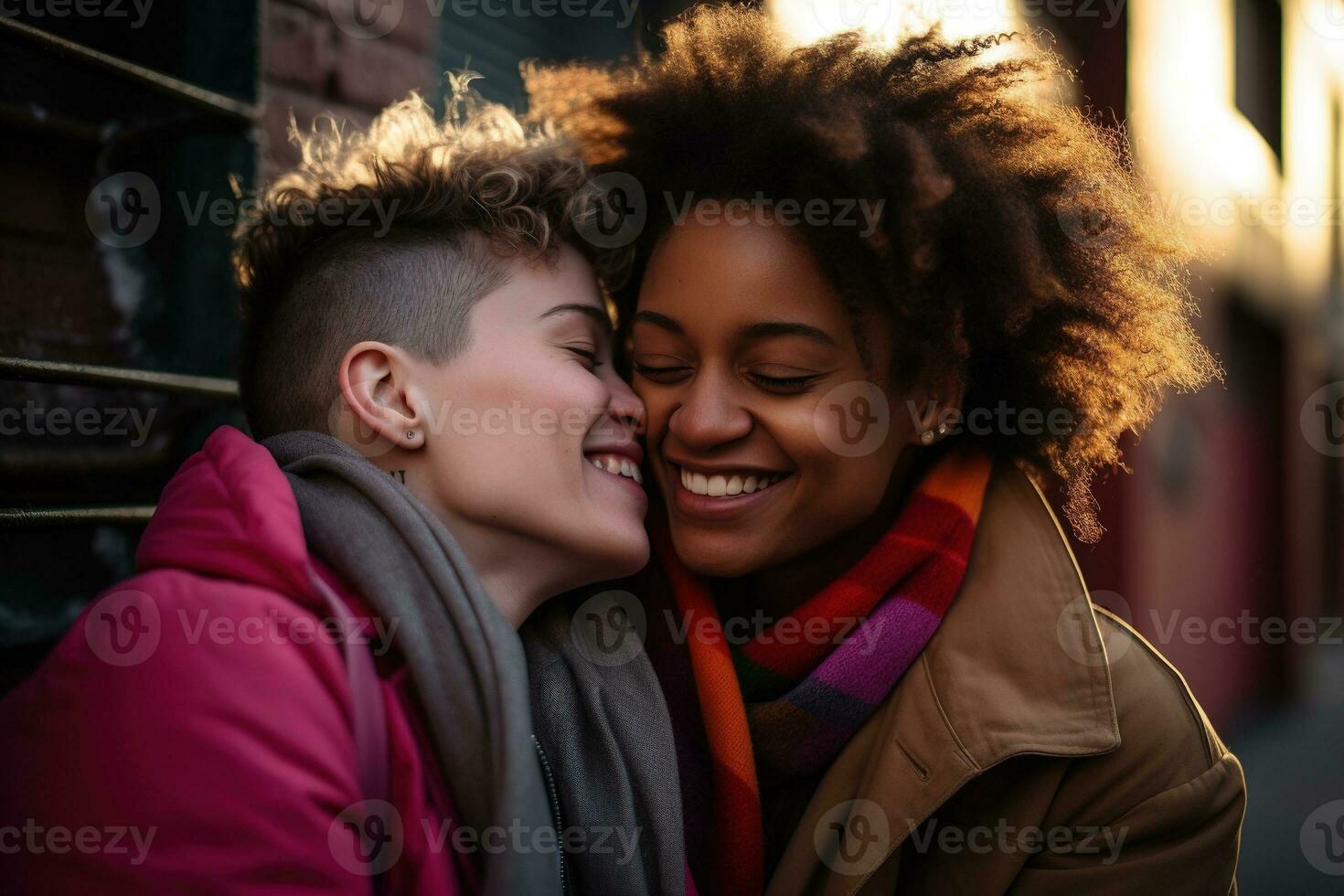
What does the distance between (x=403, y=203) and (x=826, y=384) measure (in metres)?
0.91

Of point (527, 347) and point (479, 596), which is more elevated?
point (527, 347)

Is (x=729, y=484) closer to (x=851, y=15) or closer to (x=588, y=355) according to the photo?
(x=588, y=355)

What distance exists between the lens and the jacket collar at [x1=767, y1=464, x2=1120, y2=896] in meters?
1.80

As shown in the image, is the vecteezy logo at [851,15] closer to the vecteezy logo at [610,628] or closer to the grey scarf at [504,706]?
the vecteezy logo at [610,628]

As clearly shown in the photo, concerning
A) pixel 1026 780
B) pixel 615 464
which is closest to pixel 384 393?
pixel 615 464

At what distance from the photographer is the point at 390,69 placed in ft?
9.08

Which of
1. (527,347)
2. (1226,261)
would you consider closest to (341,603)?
(527,347)

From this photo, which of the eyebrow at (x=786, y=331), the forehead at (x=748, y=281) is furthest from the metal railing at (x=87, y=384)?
the eyebrow at (x=786, y=331)

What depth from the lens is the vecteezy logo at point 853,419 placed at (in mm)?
1923

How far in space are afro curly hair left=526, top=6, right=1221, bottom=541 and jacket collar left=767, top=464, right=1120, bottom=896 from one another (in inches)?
12.8

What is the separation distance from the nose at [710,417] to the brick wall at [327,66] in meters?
1.25

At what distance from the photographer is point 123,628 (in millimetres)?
1287

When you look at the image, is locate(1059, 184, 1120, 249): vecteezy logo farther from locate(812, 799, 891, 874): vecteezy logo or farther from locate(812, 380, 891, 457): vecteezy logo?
locate(812, 799, 891, 874): vecteezy logo

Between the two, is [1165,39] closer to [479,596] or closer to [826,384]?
[826,384]
